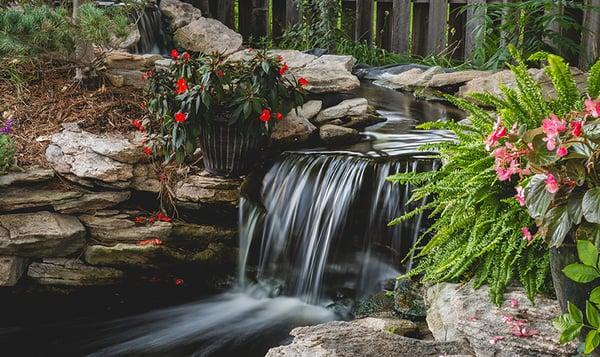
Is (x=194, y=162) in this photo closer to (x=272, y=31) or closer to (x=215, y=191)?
(x=215, y=191)

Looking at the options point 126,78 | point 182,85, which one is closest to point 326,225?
point 182,85

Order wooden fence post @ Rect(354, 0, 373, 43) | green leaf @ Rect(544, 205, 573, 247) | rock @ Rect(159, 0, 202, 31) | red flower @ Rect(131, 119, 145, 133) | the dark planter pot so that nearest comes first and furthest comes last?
green leaf @ Rect(544, 205, 573, 247), the dark planter pot, red flower @ Rect(131, 119, 145, 133), rock @ Rect(159, 0, 202, 31), wooden fence post @ Rect(354, 0, 373, 43)

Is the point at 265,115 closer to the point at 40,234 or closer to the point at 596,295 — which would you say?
the point at 40,234

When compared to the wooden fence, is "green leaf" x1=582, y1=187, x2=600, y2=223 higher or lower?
lower

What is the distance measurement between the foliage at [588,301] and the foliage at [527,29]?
15.7ft

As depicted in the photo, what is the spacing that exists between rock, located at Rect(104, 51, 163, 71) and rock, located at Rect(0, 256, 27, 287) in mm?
1978

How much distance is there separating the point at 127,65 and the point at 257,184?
198 cm

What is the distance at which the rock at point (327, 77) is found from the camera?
279 inches

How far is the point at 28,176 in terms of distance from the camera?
205 inches

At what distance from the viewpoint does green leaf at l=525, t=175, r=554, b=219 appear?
8.09 feet

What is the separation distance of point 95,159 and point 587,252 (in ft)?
12.1

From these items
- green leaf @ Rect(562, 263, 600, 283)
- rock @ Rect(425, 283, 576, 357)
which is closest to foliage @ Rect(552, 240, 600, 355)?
green leaf @ Rect(562, 263, 600, 283)

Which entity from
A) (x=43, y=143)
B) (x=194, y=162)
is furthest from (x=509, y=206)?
(x=43, y=143)

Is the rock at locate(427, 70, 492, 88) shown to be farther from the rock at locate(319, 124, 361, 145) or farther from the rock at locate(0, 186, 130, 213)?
the rock at locate(0, 186, 130, 213)
